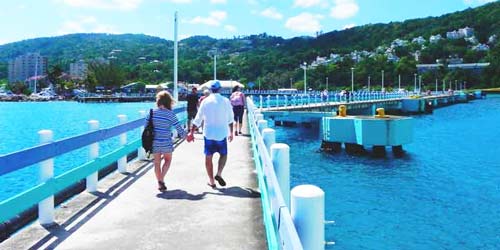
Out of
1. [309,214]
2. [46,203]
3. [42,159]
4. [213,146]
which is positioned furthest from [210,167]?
[309,214]

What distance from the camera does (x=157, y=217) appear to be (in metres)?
6.92

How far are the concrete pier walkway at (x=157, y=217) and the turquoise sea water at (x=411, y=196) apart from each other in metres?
5.34

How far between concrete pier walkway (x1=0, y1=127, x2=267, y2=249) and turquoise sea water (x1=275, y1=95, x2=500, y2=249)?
17.5ft

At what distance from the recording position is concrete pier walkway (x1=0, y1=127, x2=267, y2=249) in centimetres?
583

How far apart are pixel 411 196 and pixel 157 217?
13.5 meters

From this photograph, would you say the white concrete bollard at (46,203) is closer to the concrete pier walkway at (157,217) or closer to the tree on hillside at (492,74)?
the concrete pier walkway at (157,217)

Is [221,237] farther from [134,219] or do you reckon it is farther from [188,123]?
[188,123]

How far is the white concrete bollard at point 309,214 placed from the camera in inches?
123

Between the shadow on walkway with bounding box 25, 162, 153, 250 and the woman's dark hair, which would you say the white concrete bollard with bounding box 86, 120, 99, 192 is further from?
the woman's dark hair

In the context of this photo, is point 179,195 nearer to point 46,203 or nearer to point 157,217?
point 157,217

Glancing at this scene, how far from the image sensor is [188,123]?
64.5 feet

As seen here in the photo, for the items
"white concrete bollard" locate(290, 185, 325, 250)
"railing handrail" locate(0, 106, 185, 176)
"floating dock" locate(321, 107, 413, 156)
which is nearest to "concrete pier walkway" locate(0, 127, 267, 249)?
"railing handrail" locate(0, 106, 185, 176)

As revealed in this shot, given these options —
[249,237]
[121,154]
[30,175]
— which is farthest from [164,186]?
[30,175]

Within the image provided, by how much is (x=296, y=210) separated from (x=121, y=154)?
706 cm
